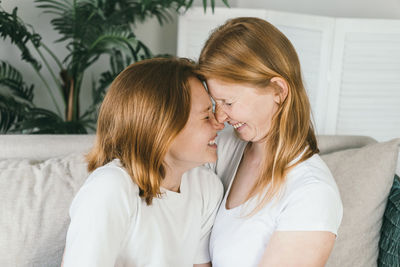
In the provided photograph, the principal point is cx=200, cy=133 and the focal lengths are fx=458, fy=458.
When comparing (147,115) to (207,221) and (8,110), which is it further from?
(8,110)

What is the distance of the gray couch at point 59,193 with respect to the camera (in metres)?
1.32

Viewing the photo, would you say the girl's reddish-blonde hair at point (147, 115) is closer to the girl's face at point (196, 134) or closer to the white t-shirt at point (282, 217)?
the girl's face at point (196, 134)

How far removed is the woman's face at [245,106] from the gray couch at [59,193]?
0.46 meters

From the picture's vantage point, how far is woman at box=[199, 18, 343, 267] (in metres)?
1.08

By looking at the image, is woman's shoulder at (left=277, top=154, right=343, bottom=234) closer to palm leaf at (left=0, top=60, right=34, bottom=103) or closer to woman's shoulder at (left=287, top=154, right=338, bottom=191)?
woman's shoulder at (left=287, top=154, right=338, bottom=191)

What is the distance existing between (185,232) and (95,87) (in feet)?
5.14

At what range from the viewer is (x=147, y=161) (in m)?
1.18

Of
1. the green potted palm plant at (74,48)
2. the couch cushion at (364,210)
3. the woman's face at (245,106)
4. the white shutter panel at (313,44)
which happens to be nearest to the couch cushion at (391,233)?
the couch cushion at (364,210)

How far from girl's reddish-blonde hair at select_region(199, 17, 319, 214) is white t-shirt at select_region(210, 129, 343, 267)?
30 mm

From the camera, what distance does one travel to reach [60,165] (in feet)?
4.86

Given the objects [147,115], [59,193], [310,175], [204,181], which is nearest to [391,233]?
[310,175]

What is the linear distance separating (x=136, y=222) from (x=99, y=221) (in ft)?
0.46

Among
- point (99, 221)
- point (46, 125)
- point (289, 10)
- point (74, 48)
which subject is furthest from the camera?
point (289, 10)

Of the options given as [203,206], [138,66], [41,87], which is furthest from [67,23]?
[203,206]
